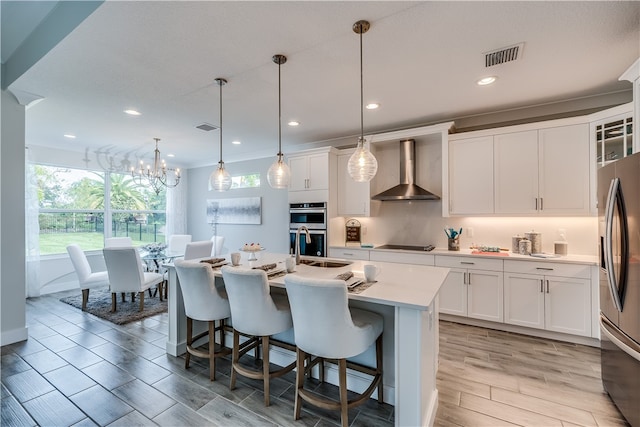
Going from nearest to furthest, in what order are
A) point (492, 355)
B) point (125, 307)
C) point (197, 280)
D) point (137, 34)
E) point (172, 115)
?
point (137, 34) → point (197, 280) → point (492, 355) → point (172, 115) → point (125, 307)

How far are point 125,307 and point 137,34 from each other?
3757mm

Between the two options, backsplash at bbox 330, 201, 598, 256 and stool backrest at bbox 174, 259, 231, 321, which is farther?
backsplash at bbox 330, 201, 598, 256

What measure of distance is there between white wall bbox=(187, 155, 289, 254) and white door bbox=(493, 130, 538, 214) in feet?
11.5

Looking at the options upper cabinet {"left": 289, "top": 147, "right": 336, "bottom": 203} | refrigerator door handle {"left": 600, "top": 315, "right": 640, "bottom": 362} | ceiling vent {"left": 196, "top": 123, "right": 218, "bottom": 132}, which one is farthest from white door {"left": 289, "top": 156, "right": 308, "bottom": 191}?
refrigerator door handle {"left": 600, "top": 315, "right": 640, "bottom": 362}

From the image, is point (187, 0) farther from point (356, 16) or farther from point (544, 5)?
point (544, 5)

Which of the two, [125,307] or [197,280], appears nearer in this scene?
[197,280]

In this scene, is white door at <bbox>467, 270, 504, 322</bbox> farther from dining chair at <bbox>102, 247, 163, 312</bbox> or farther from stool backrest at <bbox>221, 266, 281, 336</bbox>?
dining chair at <bbox>102, 247, 163, 312</bbox>

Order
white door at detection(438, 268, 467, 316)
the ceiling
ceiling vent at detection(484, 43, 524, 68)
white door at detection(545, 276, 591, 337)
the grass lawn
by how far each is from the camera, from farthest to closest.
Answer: the grass lawn < white door at detection(438, 268, 467, 316) < white door at detection(545, 276, 591, 337) < ceiling vent at detection(484, 43, 524, 68) < the ceiling

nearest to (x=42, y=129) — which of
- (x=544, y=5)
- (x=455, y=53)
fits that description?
(x=455, y=53)

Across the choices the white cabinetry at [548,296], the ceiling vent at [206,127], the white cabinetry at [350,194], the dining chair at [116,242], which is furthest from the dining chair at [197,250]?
the white cabinetry at [548,296]

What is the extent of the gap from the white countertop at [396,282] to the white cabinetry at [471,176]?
1.68 m

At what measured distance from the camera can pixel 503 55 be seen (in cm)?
226

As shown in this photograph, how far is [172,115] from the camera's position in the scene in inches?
143

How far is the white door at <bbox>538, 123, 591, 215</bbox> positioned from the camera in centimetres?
307
